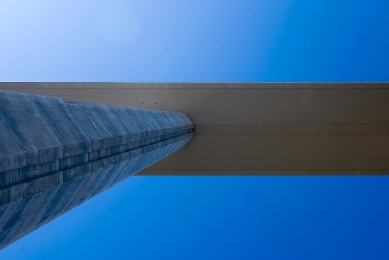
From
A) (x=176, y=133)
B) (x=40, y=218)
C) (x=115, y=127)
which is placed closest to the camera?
(x=40, y=218)

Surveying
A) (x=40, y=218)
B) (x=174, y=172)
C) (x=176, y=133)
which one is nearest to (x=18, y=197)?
(x=40, y=218)

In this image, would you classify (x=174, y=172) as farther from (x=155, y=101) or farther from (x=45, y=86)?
(x=45, y=86)

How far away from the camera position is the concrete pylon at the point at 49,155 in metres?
3.86

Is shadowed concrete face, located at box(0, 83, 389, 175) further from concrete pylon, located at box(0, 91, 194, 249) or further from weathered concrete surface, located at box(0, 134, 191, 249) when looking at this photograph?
weathered concrete surface, located at box(0, 134, 191, 249)

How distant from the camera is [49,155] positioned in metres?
4.40

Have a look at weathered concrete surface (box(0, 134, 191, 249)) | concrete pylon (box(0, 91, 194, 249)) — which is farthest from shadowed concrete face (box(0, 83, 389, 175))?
weathered concrete surface (box(0, 134, 191, 249))

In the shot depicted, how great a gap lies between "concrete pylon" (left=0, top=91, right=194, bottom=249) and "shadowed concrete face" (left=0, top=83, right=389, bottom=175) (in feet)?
37.3

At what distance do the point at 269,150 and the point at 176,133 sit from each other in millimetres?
7040

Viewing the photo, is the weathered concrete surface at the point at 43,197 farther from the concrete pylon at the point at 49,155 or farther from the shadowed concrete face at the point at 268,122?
the shadowed concrete face at the point at 268,122

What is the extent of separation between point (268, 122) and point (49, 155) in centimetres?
1574

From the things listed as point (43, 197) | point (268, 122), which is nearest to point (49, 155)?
point (43, 197)

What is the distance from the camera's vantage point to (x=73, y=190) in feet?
18.3

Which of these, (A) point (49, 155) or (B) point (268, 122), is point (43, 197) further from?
(B) point (268, 122)

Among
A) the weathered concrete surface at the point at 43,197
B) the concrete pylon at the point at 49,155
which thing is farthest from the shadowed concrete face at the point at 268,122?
the weathered concrete surface at the point at 43,197
